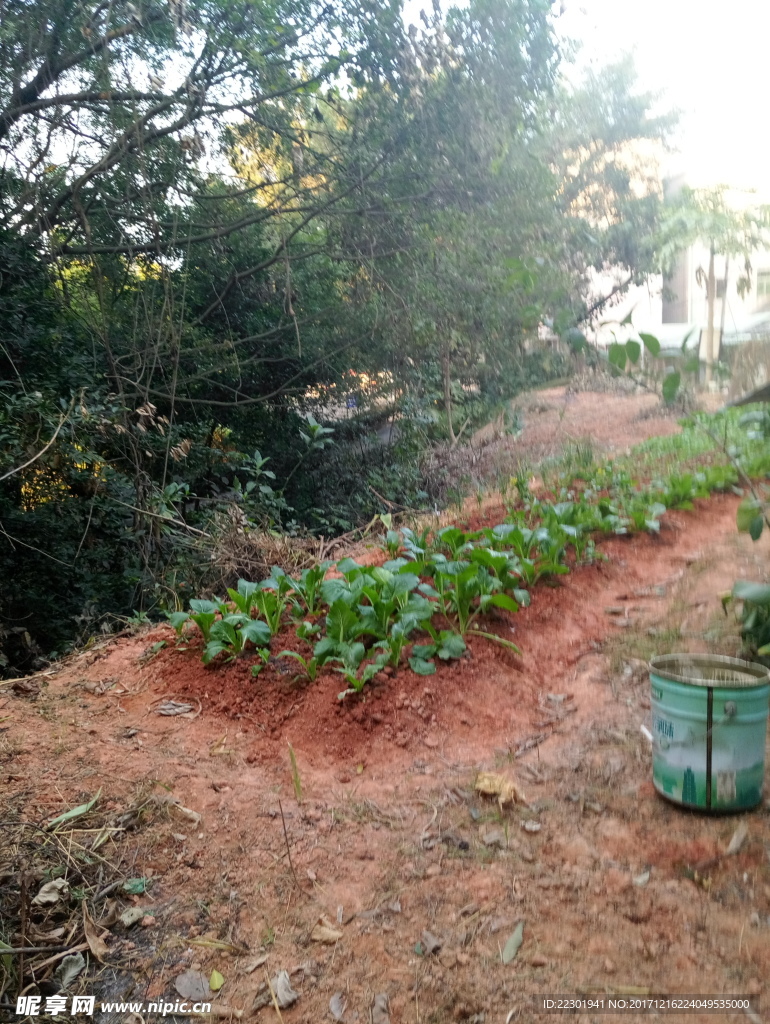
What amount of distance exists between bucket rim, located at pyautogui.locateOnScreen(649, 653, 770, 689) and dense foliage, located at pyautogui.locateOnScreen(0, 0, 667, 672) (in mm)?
3252

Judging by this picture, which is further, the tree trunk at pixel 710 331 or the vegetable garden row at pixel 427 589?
the vegetable garden row at pixel 427 589

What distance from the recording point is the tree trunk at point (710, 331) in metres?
3.09

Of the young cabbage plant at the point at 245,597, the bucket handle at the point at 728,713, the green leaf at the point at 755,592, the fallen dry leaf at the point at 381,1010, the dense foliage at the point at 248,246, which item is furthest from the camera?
the dense foliage at the point at 248,246

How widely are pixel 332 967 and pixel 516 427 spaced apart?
6674 millimetres

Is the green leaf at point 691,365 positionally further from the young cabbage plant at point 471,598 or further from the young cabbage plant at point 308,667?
the young cabbage plant at point 308,667

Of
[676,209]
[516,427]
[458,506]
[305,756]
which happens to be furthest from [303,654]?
[516,427]

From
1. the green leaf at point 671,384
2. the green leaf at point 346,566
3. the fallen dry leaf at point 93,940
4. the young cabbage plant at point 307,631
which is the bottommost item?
the fallen dry leaf at point 93,940

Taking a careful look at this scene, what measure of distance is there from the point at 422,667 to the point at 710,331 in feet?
6.81

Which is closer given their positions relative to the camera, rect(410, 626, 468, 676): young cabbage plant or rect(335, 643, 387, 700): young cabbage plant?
rect(335, 643, 387, 700): young cabbage plant

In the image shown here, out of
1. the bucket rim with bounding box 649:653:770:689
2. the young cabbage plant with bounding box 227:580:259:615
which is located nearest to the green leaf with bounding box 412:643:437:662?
the young cabbage plant with bounding box 227:580:259:615

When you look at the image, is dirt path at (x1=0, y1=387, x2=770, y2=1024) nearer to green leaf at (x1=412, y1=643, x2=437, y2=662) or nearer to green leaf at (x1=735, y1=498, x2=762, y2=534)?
green leaf at (x1=412, y1=643, x2=437, y2=662)

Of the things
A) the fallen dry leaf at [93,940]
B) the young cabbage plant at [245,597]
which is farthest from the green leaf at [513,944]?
the young cabbage plant at [245,597]

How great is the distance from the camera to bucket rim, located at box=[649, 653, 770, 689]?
2.22 metres

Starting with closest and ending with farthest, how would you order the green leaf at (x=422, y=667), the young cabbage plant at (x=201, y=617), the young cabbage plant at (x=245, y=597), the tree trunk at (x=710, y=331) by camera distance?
the tree trunk at (x=710, y=331), the green leaf at (x=422, y=667), the young cabbage plant at (x=201, y=617), the young cabbage plant at (x=245, y=597)
